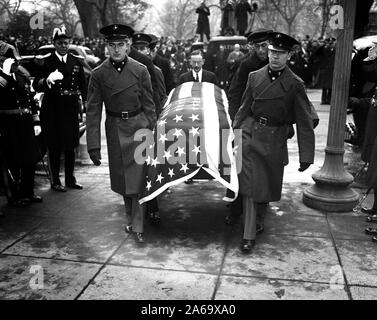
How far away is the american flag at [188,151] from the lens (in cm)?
429

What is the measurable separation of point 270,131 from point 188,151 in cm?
74

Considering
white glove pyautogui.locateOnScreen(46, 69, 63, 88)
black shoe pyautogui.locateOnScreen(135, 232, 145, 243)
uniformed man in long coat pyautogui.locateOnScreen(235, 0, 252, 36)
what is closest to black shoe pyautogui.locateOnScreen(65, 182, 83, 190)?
white glove pyautogui.locateOnScreen(46, 69, 63, 88)

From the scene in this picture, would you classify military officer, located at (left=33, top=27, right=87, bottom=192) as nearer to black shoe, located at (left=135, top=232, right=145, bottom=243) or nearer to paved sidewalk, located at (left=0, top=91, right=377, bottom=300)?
paved sidewalk, located at (left=0, top=91, right=377, bottom=300)

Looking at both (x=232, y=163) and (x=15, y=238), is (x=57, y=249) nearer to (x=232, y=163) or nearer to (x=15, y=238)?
(x=15, y=238)

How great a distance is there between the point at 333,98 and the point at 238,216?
1.66 meters

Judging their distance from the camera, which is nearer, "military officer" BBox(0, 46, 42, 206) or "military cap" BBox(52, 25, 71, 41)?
"military officer" BBox(0, 46, 42, 206)

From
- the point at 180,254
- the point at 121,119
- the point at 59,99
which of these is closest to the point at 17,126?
the point at 59,99

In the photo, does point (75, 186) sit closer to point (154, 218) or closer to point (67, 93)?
point (67, 93)

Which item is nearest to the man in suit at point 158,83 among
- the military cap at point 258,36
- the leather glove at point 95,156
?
the leather glove at point 95,156

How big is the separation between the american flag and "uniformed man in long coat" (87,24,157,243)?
0.49ft

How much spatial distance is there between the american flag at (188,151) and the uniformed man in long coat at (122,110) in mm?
150

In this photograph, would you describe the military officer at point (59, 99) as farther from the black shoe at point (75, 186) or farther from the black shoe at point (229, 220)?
the black shoe at point (229, 220)

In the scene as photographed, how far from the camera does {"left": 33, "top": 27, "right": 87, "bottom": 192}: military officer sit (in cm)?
585

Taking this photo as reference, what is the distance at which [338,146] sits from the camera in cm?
542
